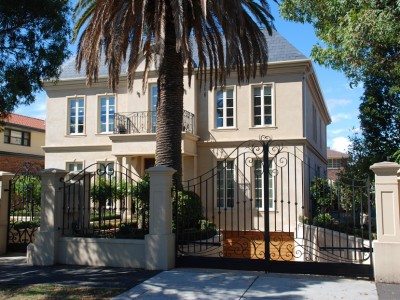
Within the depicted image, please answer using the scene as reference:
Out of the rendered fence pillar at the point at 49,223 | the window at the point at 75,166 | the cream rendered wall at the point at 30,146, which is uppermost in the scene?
the cream rendered wall at the point at 30,146

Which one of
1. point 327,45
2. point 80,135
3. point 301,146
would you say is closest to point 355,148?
point 301,146

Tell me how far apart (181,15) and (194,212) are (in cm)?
550

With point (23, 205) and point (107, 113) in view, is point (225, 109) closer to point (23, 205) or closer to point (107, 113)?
point (107, 113)

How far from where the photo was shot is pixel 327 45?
11.8 m

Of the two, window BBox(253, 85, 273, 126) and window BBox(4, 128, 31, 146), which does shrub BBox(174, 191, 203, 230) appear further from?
window BBox(4, 128, 31, 146)

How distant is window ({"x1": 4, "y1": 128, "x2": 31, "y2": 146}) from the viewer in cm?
3547

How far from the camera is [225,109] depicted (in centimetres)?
2077

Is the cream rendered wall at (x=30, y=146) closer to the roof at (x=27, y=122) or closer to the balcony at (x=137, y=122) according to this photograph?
the roof at (x=27, y=122)

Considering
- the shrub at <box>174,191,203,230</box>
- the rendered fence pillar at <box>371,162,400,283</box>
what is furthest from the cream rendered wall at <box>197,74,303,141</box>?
the rendered fence pillar at <box>371,162,400,283</box>

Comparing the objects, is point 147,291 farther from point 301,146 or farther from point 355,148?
point 355,148

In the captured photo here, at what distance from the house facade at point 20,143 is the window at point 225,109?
18.7 metres

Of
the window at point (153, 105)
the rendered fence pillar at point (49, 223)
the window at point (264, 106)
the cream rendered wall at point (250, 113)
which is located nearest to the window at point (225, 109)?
the cream rendered wall at point (250, 113)

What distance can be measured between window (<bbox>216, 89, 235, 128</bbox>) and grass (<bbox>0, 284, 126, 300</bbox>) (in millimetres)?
13961

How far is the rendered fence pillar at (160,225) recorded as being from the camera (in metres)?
8.97
